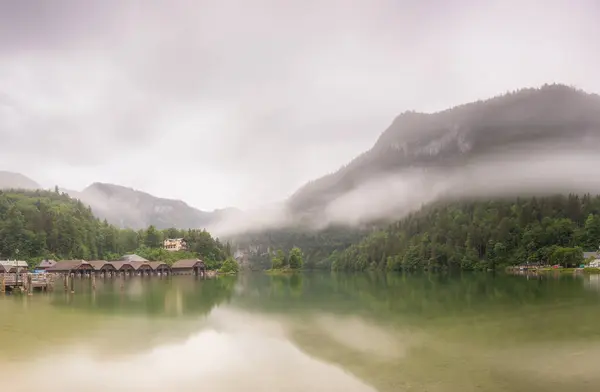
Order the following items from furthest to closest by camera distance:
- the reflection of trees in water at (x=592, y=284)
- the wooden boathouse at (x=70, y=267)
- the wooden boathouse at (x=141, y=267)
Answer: the wooden boathouse at (x=141, y=267), the wooden boathouse at (x=70, y=267), the reflection of trees in water at (x=592, y=284)

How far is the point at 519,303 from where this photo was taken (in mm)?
36969

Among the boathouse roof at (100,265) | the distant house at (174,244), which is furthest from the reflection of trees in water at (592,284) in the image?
the distant house at (174,244)

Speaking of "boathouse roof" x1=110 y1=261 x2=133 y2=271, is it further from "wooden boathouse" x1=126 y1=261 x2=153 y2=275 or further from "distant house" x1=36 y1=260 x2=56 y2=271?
"distant house" x1=36 y1=260 x2=56 y2=271

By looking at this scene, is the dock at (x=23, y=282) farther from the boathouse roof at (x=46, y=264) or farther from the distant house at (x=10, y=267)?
the boathouse roof at (x=46, y=264)

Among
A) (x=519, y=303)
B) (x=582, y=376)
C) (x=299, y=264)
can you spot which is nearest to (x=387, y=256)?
(x=299, y=264)

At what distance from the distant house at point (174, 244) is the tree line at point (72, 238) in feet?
6.73

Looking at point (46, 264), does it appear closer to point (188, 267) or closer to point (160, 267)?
point (160, 267)

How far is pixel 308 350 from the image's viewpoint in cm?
2020

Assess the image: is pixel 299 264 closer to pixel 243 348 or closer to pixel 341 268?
pixel 341 268

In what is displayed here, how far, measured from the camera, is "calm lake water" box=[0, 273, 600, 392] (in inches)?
602

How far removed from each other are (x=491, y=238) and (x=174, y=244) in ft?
354

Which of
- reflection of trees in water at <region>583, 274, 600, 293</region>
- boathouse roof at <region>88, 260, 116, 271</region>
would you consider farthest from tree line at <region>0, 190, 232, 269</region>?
reflection of trees in water at <region>583, 274, 600, 293</region>

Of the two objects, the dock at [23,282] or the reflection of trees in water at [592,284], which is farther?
the dock at [23,282]

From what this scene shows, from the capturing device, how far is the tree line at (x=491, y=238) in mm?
136125
